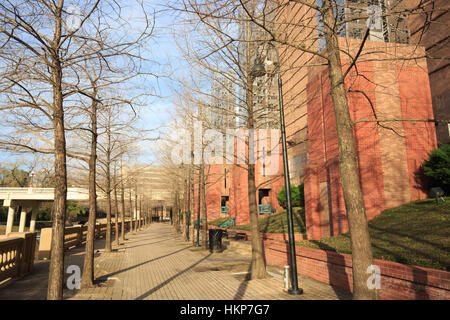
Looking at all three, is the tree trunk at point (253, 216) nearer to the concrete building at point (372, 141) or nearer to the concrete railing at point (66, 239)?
A: the concrete building at point (372, 141)

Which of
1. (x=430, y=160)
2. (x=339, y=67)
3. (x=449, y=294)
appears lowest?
(x=449, y=294)

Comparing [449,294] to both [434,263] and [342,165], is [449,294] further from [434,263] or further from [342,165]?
[342,165]

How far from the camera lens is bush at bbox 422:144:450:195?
11718mm

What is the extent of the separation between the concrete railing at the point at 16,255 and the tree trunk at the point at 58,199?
4.58 metres

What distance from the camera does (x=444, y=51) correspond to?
18.4 m

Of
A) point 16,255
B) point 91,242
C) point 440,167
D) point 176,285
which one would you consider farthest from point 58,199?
point 440,167

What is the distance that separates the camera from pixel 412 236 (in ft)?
29.2

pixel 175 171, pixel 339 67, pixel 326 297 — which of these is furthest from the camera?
pixel 175 171

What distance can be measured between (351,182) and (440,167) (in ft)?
32.1

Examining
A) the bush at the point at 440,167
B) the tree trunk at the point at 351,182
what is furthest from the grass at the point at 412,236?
the tree trunk at the point at 351,182

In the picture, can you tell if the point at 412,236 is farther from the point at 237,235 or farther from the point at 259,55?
the point at 237,235

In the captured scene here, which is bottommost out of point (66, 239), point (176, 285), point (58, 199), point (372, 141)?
point (176, 285)

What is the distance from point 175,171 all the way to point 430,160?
66.5 feet
